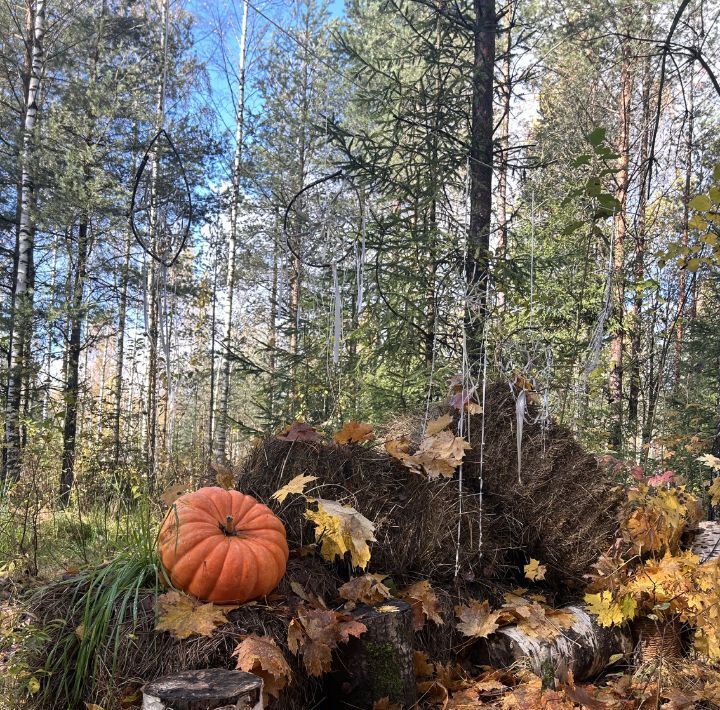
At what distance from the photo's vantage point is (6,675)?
2355mm

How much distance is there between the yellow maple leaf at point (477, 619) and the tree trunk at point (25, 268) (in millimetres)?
6623

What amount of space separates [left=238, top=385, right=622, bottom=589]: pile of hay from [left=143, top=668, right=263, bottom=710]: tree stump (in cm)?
111

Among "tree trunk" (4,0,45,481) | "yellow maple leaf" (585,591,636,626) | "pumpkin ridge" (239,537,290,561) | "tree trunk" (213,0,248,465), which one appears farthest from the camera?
"tree trunk" (213,0,248,465)

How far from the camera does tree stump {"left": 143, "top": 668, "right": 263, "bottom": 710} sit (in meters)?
1.73

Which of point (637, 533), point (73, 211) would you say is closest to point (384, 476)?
point (637, 533)

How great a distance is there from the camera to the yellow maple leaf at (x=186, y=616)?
7.40 ft

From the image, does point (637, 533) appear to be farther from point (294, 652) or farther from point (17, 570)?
point (17, 570)

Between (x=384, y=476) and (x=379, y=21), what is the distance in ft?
33.6

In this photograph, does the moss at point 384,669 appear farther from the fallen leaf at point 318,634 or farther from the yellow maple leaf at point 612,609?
the yellow maple leaf at point 612,609

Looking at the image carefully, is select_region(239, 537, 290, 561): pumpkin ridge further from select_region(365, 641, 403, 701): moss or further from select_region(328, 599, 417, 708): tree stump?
select_region(365, 641, 403, 701): moss

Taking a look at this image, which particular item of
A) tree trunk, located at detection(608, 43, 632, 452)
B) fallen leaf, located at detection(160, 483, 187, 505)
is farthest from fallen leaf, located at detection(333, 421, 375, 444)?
tree trunk, located at detection(608, 43, 632, 452)

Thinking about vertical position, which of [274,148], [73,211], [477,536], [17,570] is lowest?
[17,570]

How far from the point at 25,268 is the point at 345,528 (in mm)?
8486

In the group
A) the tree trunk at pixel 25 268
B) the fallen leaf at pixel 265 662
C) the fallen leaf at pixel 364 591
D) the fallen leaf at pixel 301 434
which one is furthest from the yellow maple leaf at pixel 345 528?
the tree trunk at pixel 25 268
